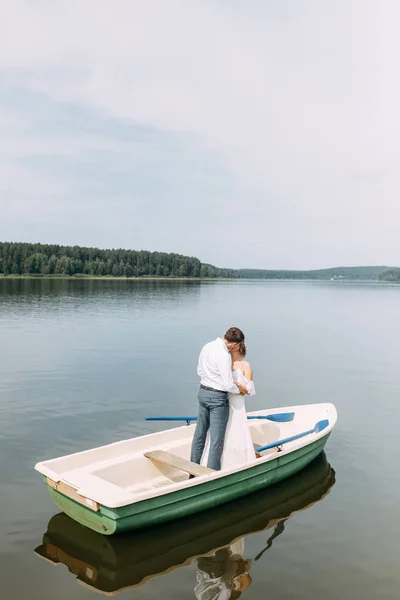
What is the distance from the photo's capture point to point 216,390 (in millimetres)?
8414

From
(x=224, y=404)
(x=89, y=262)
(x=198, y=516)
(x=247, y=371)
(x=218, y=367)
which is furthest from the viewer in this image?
(x=89, y=262)

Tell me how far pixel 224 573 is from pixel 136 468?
2.45 metres

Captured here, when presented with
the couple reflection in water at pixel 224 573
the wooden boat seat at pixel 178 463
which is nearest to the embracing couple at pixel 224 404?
the wooden boat seat at pixel 178 463

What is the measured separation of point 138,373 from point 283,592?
13.2 m

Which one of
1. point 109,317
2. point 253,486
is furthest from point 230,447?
point 109,317

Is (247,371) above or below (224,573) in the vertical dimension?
above

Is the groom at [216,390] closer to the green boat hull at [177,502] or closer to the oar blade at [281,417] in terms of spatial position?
the green boat hull at [177,502]

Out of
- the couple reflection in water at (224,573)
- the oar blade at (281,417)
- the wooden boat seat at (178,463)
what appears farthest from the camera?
the oar blade at (281,417)

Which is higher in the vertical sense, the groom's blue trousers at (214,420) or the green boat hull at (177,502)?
the groom's blue trousers at (214,420)

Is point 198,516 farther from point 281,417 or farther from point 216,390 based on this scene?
point 281,417

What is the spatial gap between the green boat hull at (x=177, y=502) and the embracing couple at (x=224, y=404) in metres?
0.40

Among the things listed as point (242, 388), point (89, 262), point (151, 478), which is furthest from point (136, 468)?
point (89, 262)

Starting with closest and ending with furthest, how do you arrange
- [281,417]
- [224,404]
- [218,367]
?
[218,367], [224,404], [281,417]

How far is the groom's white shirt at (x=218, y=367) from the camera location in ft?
27.1
